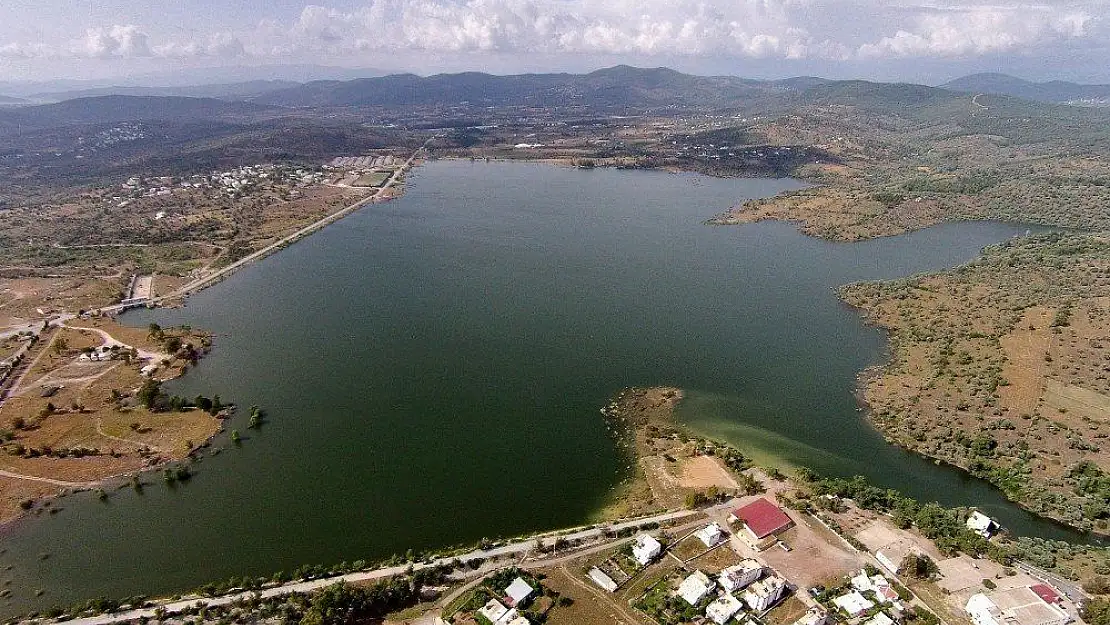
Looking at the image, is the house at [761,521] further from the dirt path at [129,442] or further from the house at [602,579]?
the dirt path at [129,442]

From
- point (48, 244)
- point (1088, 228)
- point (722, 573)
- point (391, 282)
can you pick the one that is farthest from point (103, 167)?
point (1088, 228)

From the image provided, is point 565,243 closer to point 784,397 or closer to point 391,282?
point 391,282

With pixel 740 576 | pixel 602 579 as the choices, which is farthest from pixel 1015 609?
pixel 602 579

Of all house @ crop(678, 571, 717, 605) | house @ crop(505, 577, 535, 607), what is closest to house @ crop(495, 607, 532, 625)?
house @ crop(505, 577, 535, 607)

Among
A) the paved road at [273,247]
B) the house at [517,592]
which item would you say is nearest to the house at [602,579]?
the house at [517,592]

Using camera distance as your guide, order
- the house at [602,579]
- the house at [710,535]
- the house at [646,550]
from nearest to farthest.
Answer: the house at [602,579] → the house at [646,550] → the house at [710,535]
